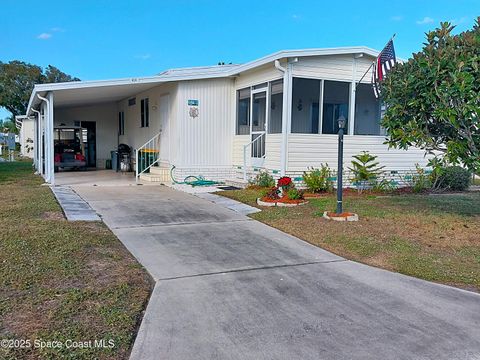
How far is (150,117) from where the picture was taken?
1489cm

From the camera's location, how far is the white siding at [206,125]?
12.2 meters

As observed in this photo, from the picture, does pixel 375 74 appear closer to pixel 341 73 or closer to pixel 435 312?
pixel 341 73

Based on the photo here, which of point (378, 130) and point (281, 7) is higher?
point (281, 7)

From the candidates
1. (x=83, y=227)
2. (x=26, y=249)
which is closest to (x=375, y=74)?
(x=83, y=227)

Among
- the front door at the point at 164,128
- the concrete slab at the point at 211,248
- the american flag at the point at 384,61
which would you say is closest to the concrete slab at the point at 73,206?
the concrete slab at the point at 211,248

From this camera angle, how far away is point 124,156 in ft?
55.5

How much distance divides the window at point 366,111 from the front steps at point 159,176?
5.86 meters

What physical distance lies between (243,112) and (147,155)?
3.99 meters

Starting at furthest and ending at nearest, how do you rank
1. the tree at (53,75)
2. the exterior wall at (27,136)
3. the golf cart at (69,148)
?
the tree at (53,75)
the exterior wall at (27,136)
the golf cart at (69,148)

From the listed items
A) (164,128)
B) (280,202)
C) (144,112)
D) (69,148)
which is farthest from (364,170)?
(69,148)

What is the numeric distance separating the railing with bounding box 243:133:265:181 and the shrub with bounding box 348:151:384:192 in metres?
2.48

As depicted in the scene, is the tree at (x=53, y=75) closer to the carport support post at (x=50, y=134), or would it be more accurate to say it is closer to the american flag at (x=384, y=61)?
the carport support post at (x=50, y=134)

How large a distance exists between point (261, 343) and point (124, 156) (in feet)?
48.9

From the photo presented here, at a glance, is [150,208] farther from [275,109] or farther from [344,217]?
[275,109]
